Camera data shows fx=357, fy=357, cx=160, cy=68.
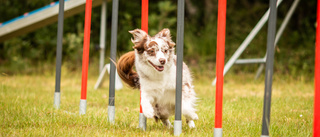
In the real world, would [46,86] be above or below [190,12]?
below

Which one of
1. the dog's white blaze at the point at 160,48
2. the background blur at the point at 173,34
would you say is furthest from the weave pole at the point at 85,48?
the background blur at the point at 173,34

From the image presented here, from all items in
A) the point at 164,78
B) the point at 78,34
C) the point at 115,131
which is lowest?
the point at 115,131

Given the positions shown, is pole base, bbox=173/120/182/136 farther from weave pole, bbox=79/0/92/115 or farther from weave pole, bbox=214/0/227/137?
weave pole, bbox=79/0/92/115

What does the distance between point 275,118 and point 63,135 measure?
2.15 meters

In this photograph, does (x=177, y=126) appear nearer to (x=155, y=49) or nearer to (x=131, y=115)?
(x=155, y=49)

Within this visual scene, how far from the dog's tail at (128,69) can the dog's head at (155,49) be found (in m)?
0.30

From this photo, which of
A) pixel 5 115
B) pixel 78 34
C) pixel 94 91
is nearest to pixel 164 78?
pixel 5 115

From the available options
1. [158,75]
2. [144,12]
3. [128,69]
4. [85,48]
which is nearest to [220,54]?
[158,75]

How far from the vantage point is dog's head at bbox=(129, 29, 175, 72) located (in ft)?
9.37

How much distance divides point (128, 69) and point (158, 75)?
1.57 ft

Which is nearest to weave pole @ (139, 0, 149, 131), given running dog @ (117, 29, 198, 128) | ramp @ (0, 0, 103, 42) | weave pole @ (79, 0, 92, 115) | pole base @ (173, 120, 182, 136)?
running dog @ (117, 29, 198, 128)

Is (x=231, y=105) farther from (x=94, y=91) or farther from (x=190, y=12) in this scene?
(x=190, y=12)

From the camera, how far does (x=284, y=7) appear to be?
942 centimetres

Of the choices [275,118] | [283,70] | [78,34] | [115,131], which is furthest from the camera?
[78,34]
